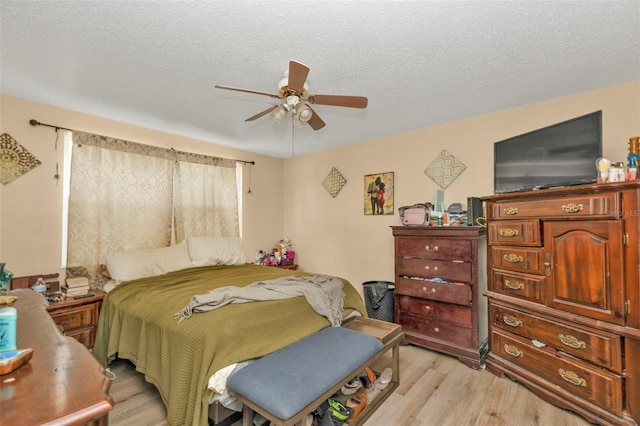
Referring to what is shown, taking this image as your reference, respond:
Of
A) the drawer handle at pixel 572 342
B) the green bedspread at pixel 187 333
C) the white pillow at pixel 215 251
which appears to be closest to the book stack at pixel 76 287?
the green bedspread at pixel 187 333

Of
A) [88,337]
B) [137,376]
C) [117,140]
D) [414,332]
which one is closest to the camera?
[137,376]

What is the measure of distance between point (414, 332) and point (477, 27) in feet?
8.77

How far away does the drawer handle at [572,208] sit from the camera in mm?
1933

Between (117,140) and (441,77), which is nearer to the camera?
(441,77)

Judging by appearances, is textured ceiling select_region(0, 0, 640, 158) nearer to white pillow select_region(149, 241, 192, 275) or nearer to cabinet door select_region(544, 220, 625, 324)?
cabinet door select_region(544, 220, 625, 324)

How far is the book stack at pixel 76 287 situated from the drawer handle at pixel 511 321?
12.4ft

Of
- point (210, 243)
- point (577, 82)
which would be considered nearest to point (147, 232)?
point (210, 243)

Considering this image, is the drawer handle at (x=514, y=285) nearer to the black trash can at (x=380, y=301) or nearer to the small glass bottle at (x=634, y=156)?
the small glass bottle at (x=634, y=156)

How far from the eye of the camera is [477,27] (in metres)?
1.68

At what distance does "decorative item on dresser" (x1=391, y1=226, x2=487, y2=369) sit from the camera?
2648mm

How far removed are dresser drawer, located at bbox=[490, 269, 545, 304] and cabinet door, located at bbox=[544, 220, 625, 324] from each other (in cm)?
7

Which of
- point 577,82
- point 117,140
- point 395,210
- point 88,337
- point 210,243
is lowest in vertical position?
point 88,337

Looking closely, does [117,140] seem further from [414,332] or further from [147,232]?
[414,332]

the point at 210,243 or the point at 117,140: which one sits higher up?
the point at 117,140
